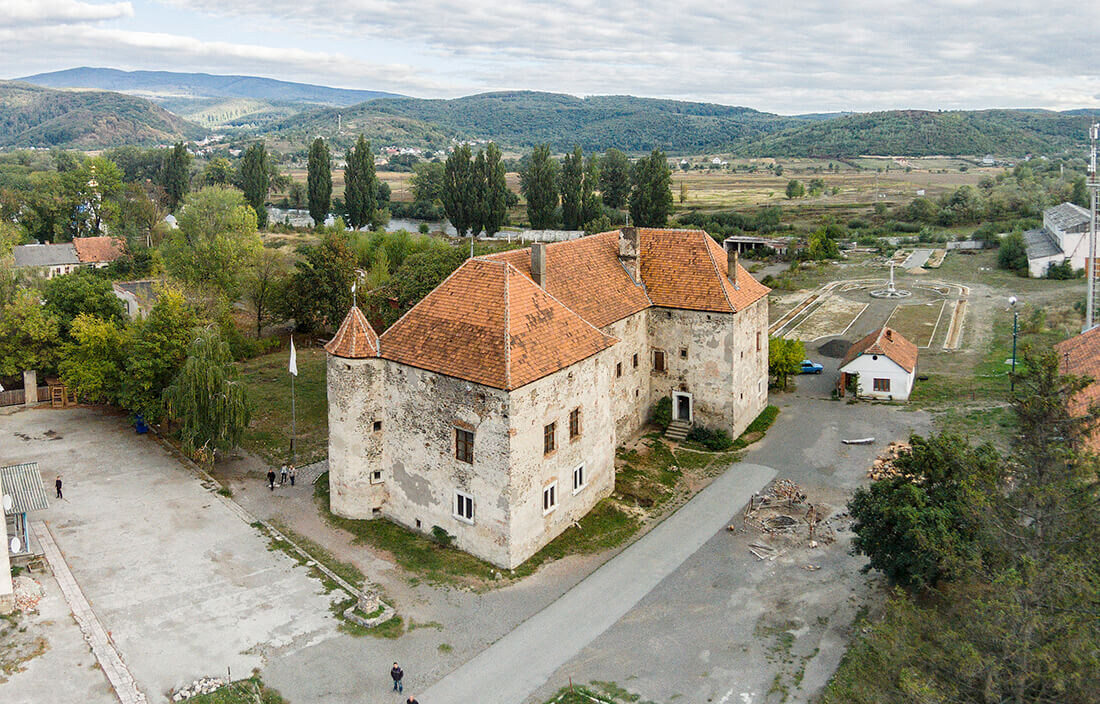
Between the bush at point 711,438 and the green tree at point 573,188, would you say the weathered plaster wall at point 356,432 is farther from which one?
the green tree at point 573,188

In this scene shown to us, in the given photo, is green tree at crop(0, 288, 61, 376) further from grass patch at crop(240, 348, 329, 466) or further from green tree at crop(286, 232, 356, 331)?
green tree at crop(286, 232, 356, 331)

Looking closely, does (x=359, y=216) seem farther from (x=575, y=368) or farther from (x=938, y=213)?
(x=938, y=213)

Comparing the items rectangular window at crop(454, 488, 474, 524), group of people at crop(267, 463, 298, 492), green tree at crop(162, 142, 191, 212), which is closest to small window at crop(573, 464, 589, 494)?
rectangular window at crop(454, 488, 474, 524)

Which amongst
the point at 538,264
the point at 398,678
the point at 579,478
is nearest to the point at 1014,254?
the point at 538,264

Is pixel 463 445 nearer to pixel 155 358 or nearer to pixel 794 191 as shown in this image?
pixel 155 358

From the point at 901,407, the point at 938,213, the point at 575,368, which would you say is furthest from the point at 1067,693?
the point at 938,213

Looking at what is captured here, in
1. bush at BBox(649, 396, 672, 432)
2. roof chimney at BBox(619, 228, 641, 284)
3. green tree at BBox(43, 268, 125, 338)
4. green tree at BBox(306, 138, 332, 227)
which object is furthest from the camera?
green tree at BBox(306, 138, 332, 227)
